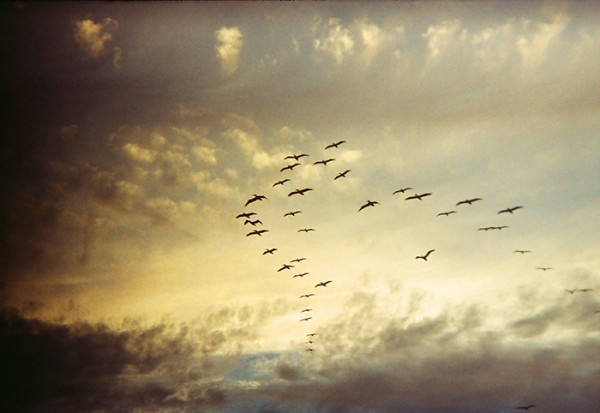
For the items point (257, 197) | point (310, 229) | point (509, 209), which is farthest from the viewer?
point (310, 229)

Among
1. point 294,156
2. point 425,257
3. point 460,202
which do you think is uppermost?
point 294,156

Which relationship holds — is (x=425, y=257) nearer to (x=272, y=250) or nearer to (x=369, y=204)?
→ (x=369, y=204)

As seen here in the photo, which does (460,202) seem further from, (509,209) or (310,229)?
(310,229)

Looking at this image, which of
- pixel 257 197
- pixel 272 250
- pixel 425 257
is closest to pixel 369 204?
pixel 425 257

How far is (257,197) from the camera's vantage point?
335 ft

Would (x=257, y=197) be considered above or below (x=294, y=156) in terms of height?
below

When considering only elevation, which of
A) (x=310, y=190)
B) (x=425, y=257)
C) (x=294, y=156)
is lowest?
(x=425, y=257)

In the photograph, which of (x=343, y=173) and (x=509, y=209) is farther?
(x=343, y=173)

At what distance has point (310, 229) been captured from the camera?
119 m

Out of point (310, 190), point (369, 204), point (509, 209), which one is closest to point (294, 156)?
point (310, 190)

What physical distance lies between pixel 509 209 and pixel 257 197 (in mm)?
56469

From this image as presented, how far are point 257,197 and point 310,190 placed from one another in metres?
13.0

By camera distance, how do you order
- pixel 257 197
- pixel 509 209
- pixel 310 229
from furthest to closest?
pixel 310 229
pixel 257 197
pixel 509 209

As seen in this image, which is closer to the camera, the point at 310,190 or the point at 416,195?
the point at 416,195
